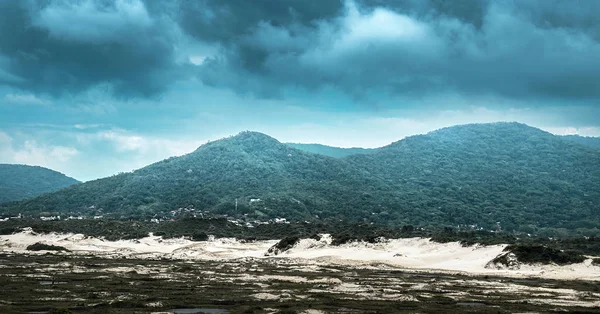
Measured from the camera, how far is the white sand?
6318 cm

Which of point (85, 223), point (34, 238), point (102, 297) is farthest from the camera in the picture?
point (85, 223)

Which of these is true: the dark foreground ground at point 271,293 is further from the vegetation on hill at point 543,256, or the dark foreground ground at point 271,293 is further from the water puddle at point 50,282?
the vegetation on hill at point 543,256

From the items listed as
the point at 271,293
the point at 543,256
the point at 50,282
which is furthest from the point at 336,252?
the point at 50,282

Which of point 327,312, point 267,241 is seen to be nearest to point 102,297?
point 327,312

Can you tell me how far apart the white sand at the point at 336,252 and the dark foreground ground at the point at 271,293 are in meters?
9.54

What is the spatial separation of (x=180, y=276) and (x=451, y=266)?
122 ft

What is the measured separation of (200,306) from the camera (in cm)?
3291

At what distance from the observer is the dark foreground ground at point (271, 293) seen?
105 ft

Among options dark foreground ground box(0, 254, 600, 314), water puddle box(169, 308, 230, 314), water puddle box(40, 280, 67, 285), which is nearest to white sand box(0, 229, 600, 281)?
dark foreground ground box(0, 254, 600, 314)

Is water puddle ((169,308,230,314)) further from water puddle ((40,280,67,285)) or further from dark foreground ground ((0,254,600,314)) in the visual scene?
water puddle ((40,280,67,285))

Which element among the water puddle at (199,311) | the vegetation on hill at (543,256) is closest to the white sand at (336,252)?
the vegetation on hill at (543,256)

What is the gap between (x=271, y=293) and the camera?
3872cm

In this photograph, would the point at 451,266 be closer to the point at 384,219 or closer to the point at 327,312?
the point at 327,312

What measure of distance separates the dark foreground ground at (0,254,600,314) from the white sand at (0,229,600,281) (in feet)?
31.3
